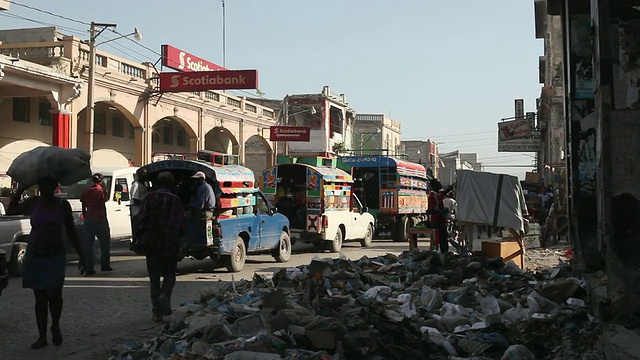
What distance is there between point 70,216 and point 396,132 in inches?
2962

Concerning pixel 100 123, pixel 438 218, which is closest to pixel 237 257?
pixel 438 218

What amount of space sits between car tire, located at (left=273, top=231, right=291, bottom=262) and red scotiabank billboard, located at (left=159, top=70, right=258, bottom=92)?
41.3 feet

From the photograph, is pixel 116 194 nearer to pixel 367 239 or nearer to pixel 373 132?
pixel 367 239

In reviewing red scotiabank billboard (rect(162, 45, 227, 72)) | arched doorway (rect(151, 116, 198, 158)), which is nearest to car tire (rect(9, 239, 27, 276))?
red scotiabank billboard (rect(162, 45, 227, 72))

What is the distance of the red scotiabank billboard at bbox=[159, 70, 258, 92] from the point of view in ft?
86.9

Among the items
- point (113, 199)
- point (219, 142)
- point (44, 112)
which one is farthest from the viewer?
point (219, 142)

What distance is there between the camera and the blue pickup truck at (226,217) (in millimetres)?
11836

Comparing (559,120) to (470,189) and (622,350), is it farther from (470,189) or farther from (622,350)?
(622,350)

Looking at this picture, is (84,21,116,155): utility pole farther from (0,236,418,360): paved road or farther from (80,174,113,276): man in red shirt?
(80,174,113,276): man in red shirt

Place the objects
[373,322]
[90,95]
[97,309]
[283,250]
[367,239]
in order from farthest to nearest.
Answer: [90,95]
[367,239]
[283,250]
[97,309]
[373,322]

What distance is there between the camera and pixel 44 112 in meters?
26.1

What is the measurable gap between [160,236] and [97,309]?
5.52ft

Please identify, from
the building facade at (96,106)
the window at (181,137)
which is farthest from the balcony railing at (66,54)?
the window at (181,137)

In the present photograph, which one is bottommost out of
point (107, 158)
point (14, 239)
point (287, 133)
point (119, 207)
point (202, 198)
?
point (14, 239)
